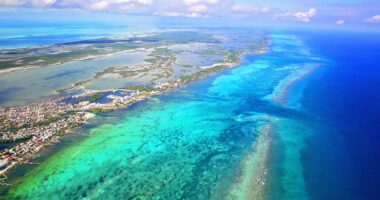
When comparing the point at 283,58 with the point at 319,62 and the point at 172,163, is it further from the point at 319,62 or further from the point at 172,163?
the point at 172,163

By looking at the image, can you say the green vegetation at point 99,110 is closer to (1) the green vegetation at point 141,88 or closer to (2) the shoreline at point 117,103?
(2) the shoreline at point 117,103

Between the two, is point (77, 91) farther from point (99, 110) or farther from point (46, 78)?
point (46, 78)

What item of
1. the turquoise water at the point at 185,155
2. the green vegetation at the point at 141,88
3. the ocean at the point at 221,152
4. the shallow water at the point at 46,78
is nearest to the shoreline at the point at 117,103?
the green vegetation at the point at 141,88

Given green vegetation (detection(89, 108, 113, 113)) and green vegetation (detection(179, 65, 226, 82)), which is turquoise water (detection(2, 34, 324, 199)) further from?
green vegetation (detection(179, 65, 226, 82))

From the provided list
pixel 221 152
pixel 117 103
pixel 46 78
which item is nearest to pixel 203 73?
pixel 117 103

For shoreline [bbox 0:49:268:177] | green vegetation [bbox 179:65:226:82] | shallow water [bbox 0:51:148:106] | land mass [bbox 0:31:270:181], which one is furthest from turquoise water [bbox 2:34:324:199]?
shallow water [bbox 0:51:148:106]

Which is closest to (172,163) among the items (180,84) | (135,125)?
(135,125)
